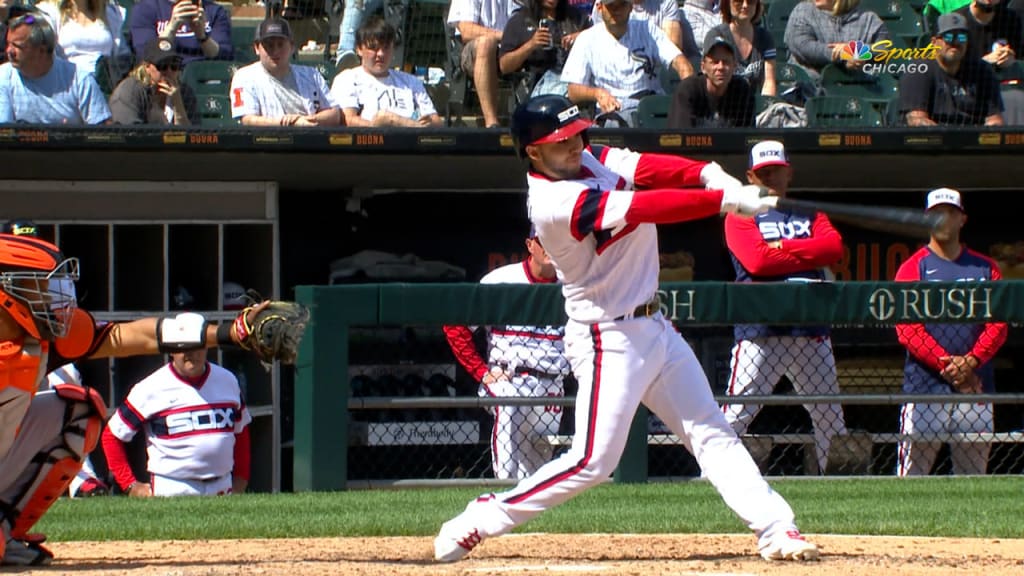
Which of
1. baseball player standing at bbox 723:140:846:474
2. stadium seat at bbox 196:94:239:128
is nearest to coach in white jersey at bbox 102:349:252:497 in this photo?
stadium seat at bbox 196:94:239:128

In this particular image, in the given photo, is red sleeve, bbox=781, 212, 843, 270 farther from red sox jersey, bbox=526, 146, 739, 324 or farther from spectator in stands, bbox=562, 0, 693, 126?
red sox jersey, bbox=526, 146, 739, 324

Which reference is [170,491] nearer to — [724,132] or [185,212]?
[185,212]

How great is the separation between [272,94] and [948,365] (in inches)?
155

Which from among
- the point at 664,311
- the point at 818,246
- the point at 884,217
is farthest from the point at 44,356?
the point at 818,246

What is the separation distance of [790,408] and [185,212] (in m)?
3.77

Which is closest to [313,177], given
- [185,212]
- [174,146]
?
[185,212]

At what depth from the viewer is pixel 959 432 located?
24.2ft

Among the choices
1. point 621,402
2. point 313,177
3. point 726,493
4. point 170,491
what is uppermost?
point 313,177

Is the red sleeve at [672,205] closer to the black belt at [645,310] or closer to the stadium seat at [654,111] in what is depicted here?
the black belt at [645,310]

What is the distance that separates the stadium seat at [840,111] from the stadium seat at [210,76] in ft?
11.5

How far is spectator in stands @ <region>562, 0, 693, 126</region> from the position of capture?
8773mm

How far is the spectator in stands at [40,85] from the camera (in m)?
8.08

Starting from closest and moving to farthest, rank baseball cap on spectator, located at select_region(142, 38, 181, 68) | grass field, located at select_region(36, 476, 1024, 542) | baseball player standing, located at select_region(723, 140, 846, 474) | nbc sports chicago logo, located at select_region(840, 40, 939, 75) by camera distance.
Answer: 1. grass field, located at select_region(36, 476, 1024, 542)
2. baseball player standing, located at select_region(723, 140, 846, 474)
3. baseball cap on spectator, located at select_region(142, 38, 181, 68)
4. nbc sports chicago logo, located at select_region(840, 40, 939, 75)

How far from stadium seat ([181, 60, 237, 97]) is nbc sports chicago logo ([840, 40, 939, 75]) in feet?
13.0
